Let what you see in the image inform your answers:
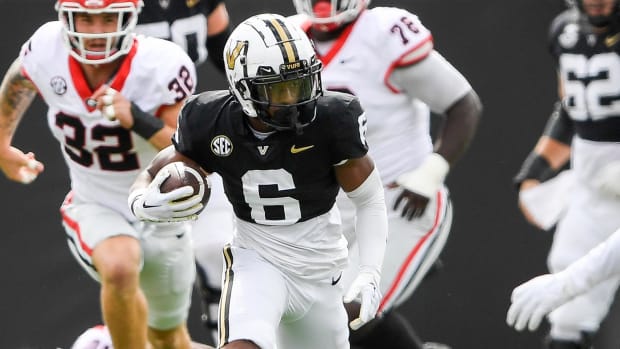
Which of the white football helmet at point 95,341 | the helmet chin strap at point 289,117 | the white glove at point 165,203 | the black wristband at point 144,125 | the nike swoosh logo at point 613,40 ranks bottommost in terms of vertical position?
the white football helmet at point 95,341

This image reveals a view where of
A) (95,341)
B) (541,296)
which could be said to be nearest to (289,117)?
(541,296)

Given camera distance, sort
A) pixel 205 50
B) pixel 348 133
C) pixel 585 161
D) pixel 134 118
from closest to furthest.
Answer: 1. pixel 348 133
2. pixel 134 118
3. pixel 585 161
4. pixel 205 50

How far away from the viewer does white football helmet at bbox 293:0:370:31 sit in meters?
5.46

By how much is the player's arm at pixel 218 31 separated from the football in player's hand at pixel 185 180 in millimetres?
1882

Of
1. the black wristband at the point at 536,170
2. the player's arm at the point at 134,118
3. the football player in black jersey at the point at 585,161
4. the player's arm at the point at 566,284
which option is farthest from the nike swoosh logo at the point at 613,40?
the player's arm at the point at 134,118

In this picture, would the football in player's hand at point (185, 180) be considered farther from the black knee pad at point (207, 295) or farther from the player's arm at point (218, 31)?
the player's arm at point (218, 31)

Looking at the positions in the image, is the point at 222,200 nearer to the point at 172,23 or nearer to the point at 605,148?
the point at 172,23

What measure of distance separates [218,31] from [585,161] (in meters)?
1.58

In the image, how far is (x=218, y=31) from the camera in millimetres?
6336

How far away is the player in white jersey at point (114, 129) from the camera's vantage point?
537 centimetres

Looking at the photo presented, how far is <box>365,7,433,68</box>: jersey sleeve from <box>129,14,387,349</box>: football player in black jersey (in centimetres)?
86

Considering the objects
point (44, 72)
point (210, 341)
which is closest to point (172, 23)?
point (44, 72)

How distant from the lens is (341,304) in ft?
15.9

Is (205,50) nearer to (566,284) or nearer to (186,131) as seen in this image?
(186,131)
